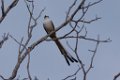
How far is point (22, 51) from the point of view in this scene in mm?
4918

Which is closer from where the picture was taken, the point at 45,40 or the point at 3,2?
the point at 3,2

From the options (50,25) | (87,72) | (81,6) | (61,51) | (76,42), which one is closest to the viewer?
(87,72)

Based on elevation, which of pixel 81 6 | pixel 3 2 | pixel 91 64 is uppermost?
pixel 3 2

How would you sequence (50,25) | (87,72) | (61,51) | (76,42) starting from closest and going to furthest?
(87,72)
(76,42)
(61,51)
(50,25)

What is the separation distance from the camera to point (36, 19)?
214 inches

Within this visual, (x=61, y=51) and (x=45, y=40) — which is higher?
(x=45, y=40)

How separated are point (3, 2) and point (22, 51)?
0.61 meters

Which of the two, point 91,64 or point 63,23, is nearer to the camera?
point 91,64

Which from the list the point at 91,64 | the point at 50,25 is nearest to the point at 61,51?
the point at 91,64

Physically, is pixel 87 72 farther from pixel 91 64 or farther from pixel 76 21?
pixel 76 21

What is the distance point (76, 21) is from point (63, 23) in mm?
160

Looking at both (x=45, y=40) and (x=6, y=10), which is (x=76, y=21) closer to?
(x=45, y=40)

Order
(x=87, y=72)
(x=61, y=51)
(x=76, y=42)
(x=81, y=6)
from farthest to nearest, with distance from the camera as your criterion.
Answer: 1. (x=61, y=51)
2. (x=81, y=6)
3. (x=76, y=42)
4. (x=87, y=72)

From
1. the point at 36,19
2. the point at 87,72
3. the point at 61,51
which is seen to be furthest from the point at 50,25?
the point at 87,72
